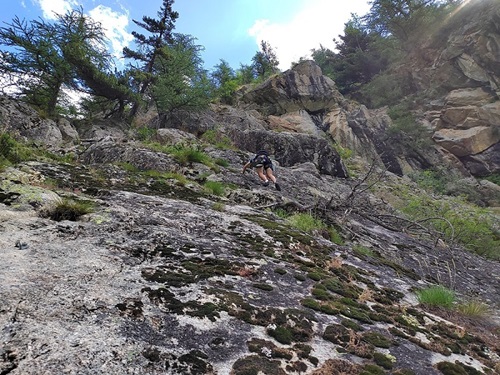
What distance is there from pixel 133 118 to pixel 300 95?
57.5 ft

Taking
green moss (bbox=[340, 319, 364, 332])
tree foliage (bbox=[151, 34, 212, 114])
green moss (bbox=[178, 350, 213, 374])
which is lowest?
green moss (bbox=[340, 319, 364, 332])

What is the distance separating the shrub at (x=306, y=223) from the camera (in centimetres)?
817

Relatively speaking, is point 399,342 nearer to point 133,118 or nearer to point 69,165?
point 69,165

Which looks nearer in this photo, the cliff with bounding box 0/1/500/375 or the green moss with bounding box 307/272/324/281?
the cliff with bounding box 0/1/500/375

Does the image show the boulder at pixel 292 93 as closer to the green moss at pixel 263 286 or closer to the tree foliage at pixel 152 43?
the tree foliage at pixel 152 43

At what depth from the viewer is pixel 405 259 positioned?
864cm

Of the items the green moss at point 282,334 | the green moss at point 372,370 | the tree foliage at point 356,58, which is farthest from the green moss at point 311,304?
the tree foliage at point 356,58

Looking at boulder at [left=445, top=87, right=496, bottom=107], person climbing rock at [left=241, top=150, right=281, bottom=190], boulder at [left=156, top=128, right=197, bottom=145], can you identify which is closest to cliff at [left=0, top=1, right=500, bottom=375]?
person climbing rock at [left=241, top=150, right=281, bottom=190]

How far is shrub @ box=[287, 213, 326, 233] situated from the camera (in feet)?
26.8

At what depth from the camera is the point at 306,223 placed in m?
8.55

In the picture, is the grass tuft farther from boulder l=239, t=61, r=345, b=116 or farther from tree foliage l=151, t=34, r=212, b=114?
boulder l=239, t=61, r=345, b=116

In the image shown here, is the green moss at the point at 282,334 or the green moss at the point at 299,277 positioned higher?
the green moss at the point at 299,277

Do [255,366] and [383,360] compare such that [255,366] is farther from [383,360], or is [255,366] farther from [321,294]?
[321,294]

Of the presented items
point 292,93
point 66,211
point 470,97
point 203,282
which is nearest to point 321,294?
point 203,282
